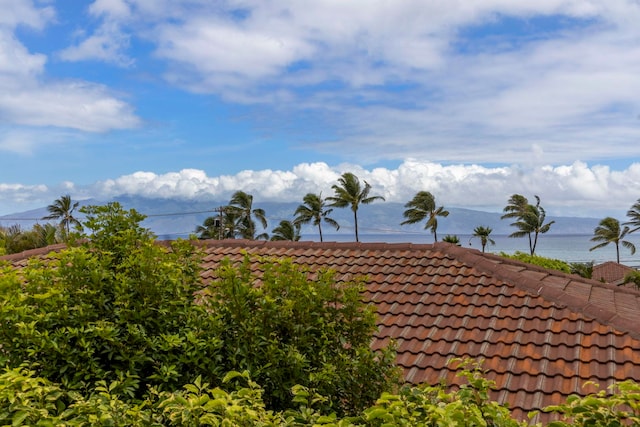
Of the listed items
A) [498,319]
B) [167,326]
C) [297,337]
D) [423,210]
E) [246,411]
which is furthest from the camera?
[423,210]

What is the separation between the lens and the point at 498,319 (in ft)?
31.9

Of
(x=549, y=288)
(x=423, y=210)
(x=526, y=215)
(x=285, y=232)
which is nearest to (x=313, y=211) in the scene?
(x=285, y=232)

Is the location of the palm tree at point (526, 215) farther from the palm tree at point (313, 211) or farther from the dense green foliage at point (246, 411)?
the dense green foliage at point (246, 411)

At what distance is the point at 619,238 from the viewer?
268 ft

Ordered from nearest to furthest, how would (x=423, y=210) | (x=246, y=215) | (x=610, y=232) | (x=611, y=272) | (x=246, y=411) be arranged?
(x=246, y=411), (x=611, y=272), (x=246, y=215), (x=423, y=210), (x=610, y=232)

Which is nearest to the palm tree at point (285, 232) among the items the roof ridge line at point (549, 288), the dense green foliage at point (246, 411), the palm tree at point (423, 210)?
the palm tree at point (423, 210)

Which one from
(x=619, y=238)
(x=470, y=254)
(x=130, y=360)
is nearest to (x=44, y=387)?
(x=130, y=360)

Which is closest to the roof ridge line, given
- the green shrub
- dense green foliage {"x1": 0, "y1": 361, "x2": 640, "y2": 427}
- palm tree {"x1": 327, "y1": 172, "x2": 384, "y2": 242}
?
the green shrub

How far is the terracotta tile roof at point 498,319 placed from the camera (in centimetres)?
805

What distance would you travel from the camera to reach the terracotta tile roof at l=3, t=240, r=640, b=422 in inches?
317

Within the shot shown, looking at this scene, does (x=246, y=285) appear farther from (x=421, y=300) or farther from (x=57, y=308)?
(x=421, y=300)

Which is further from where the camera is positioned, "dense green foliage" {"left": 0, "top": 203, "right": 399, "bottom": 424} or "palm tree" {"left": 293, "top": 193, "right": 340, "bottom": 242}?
"palm tree" {"left": 293, "top": 193, "right": 340, "bottom": 242}

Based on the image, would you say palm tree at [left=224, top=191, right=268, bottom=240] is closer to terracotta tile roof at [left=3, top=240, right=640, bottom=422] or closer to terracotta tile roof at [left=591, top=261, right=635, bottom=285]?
terracotta tile roof at [left=591, top=261, right=635, bottom=285]

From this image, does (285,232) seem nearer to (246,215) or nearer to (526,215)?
(246,215)
